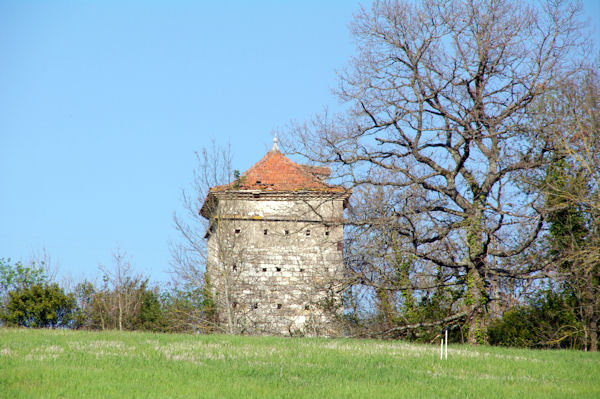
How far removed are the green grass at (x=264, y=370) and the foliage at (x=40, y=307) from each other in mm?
16948

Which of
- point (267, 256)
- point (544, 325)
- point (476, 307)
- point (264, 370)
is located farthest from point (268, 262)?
point (264, 370)

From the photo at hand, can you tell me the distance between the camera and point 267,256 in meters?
30.2

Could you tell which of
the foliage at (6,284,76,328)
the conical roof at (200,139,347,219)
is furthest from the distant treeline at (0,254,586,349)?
the conical roof at (200,139,347,219)

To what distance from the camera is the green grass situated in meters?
8.82

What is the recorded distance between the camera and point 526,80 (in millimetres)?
20078

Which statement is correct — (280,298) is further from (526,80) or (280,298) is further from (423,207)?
(526,80)

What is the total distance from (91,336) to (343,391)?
7.43 m

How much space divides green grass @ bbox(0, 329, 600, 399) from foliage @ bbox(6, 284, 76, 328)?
16.9m

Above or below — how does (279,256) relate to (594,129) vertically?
below

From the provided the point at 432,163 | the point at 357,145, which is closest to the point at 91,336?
the point at 357,145

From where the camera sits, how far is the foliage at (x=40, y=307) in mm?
29578

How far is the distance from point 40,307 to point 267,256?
423 inches

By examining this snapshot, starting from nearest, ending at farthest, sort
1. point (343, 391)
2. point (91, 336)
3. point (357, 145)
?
point (343, 391), point (91, 336), point (357, 145)

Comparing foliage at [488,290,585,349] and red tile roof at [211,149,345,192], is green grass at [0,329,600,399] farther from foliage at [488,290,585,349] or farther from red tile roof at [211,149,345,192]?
red tile roof at [211,149,345,192]
